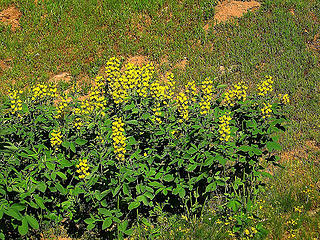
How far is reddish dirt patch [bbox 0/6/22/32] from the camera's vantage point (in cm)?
1054

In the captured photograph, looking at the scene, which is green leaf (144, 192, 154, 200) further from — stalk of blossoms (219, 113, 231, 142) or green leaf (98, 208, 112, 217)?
stalk of blossoms (219, 113, 231, 142)

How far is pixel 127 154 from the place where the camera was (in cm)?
462

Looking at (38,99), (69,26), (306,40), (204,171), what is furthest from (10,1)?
(204,171)

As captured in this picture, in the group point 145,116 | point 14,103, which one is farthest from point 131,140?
point 14,103

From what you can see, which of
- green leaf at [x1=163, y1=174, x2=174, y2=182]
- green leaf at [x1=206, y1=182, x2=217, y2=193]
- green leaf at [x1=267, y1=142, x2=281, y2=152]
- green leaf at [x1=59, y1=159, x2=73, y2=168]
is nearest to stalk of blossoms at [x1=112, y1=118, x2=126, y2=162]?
green leaf at [x1=163, y1=174, x2=174, y2=182]

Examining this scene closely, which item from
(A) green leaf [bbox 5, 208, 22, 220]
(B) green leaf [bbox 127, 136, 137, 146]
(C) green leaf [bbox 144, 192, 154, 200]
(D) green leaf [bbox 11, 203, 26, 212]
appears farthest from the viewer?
(B) green leaf [bbox 127, 136, 137, 146]

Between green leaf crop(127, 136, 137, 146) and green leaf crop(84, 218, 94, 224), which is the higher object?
green leaf crop(127, 136, 137, 146)

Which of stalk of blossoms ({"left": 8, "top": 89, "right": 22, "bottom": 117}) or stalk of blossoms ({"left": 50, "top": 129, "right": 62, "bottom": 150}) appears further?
stalk of blossoms ({"left": 8, "top": 89, "right": 22, "bottom": 117})

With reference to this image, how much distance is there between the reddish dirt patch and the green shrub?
6112 millimetres

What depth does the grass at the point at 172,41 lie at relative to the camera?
849 cm

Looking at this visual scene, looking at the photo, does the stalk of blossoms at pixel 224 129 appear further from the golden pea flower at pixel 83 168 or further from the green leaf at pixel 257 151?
the golden pea flower at pixel 83 168

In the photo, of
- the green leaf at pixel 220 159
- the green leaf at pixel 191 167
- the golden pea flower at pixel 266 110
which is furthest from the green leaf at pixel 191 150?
the golden pea flower at pixel 266 110

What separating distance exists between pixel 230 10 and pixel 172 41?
74.1 inches

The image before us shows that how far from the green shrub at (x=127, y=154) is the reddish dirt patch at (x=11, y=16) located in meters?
6.11
